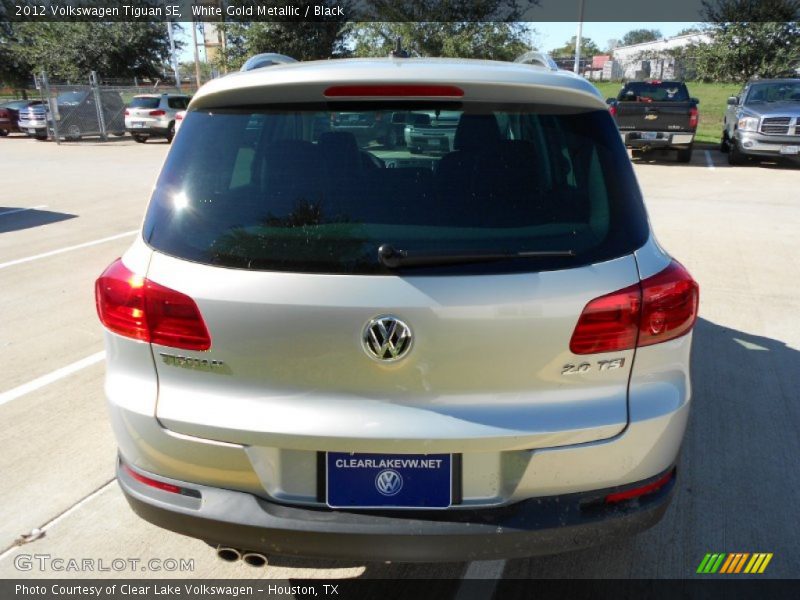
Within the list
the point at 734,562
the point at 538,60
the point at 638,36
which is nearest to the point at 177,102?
the point at 538,60

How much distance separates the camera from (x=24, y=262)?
7344 millimetres

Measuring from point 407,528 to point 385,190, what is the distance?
102 centimetres

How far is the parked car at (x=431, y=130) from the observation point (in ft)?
7.34

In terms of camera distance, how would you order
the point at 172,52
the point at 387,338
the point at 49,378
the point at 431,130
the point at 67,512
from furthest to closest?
the point at 172,52, the point at 49,378, the point at 67,512, the point at 431,130, the point at 387,338

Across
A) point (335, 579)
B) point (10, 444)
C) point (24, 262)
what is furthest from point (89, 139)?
point (335, 579)

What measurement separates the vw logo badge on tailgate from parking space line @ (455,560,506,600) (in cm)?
76

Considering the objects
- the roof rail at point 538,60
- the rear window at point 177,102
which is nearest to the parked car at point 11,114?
the rear window at point 177,102

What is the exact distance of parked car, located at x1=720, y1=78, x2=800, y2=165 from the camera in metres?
15.2

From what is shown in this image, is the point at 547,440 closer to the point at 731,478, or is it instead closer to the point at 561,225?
the point at 561,225

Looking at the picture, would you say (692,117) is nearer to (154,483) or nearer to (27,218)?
(27,218)

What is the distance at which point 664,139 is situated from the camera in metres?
16.4

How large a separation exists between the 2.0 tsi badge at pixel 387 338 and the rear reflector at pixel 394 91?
709mm

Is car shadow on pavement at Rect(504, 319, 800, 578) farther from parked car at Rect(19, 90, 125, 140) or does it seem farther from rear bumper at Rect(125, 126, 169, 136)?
parked car at Rect(19, 90, 125, 140)

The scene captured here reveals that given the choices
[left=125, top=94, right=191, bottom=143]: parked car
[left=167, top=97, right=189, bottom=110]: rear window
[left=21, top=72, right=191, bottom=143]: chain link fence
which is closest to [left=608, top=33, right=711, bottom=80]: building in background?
[left=167, top=97, right=189, bottom=110]: rear window
